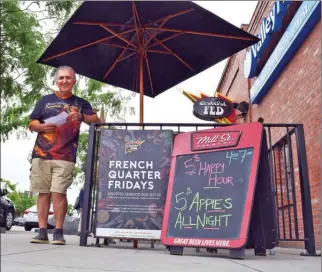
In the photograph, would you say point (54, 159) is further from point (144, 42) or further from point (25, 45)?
point (25, 45)

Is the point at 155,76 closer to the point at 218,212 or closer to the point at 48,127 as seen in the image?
the point at 48,127

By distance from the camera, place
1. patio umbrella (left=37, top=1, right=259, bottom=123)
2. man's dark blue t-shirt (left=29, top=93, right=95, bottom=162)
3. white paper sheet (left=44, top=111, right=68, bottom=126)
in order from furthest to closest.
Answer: patio umbrella (left=37, top=1, right=259, bottom=123) → man's dark blue t-shirt (left=29, top=93, right=95, bottom=162) → white paper sheet (left=44, top=111, right=68, bottom=126)

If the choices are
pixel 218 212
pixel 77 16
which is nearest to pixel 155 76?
pixel 77 16

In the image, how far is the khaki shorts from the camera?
4367 mm

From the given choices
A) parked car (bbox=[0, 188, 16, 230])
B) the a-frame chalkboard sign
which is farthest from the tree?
the a-frame chalkboard sign

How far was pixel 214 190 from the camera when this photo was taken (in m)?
3.87

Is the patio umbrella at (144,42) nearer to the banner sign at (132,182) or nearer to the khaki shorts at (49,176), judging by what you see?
the banner sign at (132,182)

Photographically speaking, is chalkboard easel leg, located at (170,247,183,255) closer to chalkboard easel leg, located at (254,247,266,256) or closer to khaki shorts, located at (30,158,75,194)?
chalkboard easel leg, located at (254,247,266,256)

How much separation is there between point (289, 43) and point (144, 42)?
2628 millimetres

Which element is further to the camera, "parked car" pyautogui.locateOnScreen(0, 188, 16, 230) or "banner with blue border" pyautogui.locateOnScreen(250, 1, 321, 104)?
"parked car" pyautogui.locateOnScreen(0, 188, 16, 230)

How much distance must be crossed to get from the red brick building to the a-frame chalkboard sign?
54.0 inches

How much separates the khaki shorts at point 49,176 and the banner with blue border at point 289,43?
395cm

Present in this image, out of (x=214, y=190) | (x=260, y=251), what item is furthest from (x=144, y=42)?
(x=260, y=251)

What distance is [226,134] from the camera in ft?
13.5
